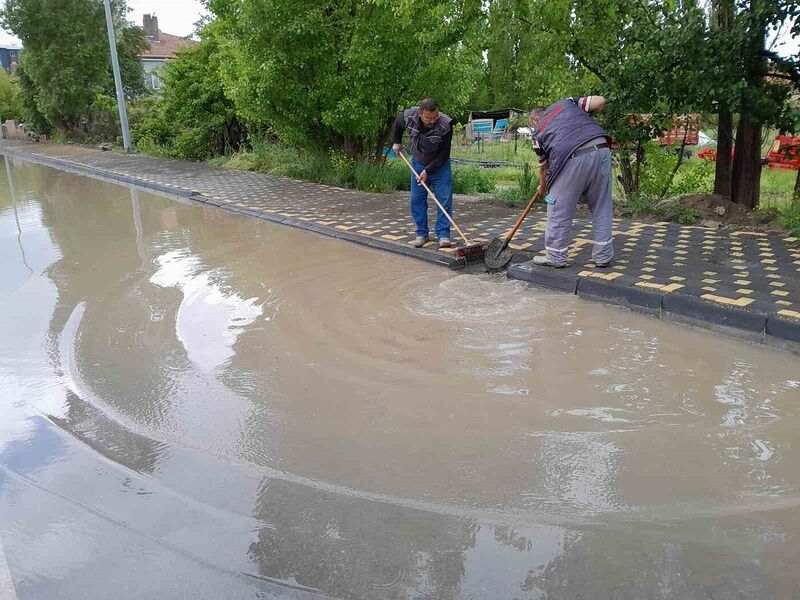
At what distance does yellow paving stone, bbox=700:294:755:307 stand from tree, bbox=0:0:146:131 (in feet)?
88.6

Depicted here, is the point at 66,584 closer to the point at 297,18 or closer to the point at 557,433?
the point at 557,433

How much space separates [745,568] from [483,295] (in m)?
3.50

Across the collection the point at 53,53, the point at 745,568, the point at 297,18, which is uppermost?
the point at 53,53

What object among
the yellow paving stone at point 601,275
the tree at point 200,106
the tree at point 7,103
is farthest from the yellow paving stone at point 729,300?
the tree at point 7,103

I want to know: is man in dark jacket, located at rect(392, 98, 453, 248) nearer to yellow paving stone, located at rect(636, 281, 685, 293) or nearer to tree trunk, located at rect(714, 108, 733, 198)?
yellow paving stone, located at rect(636, 281, 685, 293)

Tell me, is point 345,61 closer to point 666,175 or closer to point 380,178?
point 380,178

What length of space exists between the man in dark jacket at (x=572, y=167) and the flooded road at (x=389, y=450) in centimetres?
74

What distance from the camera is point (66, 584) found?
7.72ft

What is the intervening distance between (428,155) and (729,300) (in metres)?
3.38

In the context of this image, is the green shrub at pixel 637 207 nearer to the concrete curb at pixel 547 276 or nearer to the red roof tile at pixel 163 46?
the concrete curb at pixel 547 276

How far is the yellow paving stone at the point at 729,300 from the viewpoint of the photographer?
4.74 meters

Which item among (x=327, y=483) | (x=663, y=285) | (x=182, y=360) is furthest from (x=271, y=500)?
(x=663, y=285)

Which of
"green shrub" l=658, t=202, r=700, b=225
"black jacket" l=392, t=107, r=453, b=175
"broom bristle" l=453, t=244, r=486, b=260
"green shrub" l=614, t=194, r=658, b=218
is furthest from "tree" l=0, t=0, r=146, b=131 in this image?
"green shrub" l=658, t=202, r=700, b=225

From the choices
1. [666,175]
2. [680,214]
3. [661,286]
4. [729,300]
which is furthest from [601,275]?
[666,175]
